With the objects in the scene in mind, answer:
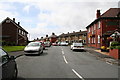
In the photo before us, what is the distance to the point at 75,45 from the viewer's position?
26.1m

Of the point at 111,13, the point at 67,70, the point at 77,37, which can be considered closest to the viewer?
the point at 67,70

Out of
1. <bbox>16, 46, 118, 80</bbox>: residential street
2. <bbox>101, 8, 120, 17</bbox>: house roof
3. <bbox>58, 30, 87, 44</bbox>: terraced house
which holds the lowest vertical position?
<bbox>16, 46, 118, 80</bbox>: residential street

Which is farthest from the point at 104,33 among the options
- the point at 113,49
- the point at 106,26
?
the point at 113,49

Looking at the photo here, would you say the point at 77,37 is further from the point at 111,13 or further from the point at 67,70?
the point at 67,70

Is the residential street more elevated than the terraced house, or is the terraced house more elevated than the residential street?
the terraced house

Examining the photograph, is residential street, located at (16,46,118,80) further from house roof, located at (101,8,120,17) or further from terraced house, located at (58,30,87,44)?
terraced house, located at (58,30,87,44)

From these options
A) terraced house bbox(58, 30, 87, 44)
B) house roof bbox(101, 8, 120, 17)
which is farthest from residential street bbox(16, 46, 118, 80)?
terraced house bbox(58, 30, 87, 44)

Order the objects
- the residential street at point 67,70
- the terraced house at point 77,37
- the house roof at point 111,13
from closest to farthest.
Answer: the residential street at point 67,70 < the house roof at point 111,13 < the terraced house at point 77,37

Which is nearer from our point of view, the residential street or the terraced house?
the residential street

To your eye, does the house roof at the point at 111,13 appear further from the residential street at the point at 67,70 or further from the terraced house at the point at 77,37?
the terraced house at the point at 77,37

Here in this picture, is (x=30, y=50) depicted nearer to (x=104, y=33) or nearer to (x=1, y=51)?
(x=1, y=51)

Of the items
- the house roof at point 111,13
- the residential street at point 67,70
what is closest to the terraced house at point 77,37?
the house roof at point 111,13

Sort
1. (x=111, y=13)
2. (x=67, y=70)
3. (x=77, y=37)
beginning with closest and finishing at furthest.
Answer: (x=67, y=70), (x=111, y=13), (x=77, y=37)

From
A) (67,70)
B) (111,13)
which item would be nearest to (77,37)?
(111,13)
